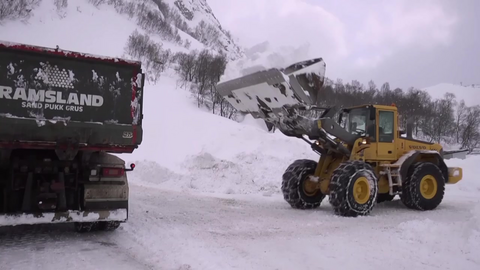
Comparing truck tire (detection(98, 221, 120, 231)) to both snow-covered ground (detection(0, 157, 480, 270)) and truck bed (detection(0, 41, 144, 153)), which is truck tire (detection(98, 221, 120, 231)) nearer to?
snow-covered ground (detection(0, 157, 480, 270))

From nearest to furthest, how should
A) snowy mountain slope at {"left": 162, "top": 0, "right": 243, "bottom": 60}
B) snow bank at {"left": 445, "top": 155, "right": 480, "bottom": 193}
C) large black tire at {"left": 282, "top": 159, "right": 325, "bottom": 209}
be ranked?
large black tire at {"left": 282, "top": 159, "right": 325, "bottom": 209}
snow bank at {"left": 445, "top": 155, "right": 480, "bottom": 193}
snowy mountain slope at {"left": 162, "top": 0, "right": 243, "bottom": 60}

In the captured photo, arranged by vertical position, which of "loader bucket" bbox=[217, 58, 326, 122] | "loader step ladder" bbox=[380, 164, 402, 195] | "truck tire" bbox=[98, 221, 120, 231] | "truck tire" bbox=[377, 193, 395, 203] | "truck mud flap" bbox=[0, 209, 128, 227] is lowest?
"truck tire" bbox=[98, 221, 120, 231]

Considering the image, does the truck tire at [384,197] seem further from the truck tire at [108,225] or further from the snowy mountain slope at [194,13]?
the snowy mountain slope at [194,13]

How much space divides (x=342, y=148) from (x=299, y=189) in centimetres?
138

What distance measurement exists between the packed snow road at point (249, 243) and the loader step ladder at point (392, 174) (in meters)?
0.77

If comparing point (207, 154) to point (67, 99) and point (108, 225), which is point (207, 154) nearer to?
point (108, 225)

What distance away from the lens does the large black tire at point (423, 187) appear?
9523 millimetres

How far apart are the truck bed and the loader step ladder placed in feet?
19.1

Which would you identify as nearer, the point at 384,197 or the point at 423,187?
the point at 423,187

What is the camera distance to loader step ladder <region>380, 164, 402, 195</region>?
9328mm

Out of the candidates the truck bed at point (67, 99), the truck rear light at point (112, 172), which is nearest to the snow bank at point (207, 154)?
the truck rear light at point (112, 172)

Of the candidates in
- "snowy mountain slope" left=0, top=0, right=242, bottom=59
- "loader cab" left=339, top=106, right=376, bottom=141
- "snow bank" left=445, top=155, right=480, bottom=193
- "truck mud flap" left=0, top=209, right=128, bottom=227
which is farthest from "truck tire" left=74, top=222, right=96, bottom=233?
"snowy mountain slope" left=0, top=0, right=242, bottom=59

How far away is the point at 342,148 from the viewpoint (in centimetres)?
923

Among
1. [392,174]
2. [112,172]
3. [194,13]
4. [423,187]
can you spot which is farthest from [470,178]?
[194,13]
